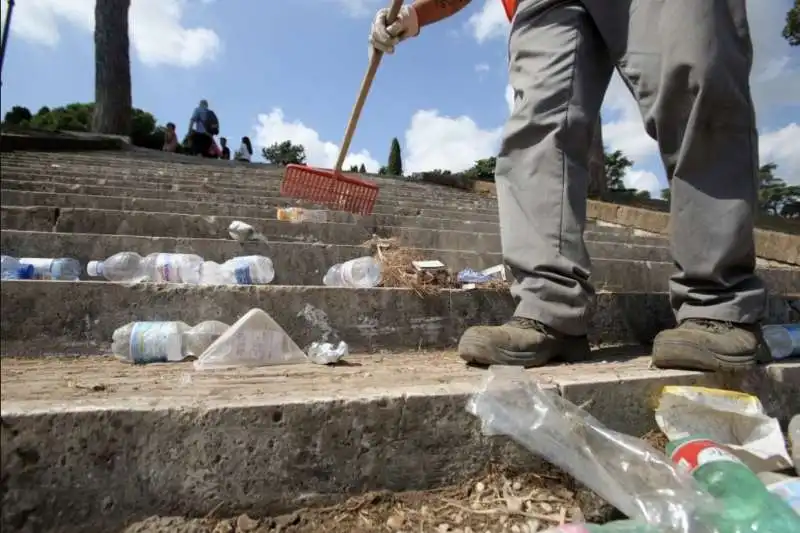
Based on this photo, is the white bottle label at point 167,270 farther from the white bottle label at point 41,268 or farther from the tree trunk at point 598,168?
the tree trunk at point 598,168

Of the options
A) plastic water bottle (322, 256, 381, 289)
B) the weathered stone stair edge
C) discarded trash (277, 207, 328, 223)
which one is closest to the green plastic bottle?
plastic water bottle (322, 256, 381, 289)

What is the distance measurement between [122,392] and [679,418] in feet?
4.51

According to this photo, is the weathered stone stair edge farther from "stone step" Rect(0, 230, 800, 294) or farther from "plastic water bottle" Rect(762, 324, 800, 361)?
"plastic water bottle" Rect(762, 324, 800, 361)

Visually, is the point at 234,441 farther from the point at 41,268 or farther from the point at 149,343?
the point at 41,268

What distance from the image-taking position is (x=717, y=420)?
1504 mm

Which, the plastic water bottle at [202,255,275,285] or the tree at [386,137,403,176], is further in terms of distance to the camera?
the tree at [386,137,403,176]

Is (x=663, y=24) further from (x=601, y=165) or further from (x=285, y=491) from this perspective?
(x=601, y=165)

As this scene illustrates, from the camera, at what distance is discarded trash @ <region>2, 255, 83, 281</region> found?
6.80ft

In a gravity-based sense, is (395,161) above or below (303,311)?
above

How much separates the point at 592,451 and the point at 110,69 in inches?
652

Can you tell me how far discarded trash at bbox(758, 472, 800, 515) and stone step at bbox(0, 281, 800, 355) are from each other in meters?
0.95

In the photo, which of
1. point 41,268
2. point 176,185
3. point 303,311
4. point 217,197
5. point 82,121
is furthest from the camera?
point 82,121

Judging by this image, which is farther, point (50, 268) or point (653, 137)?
point (50, 268)

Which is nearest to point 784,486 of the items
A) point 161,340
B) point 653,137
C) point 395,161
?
point 653,137
